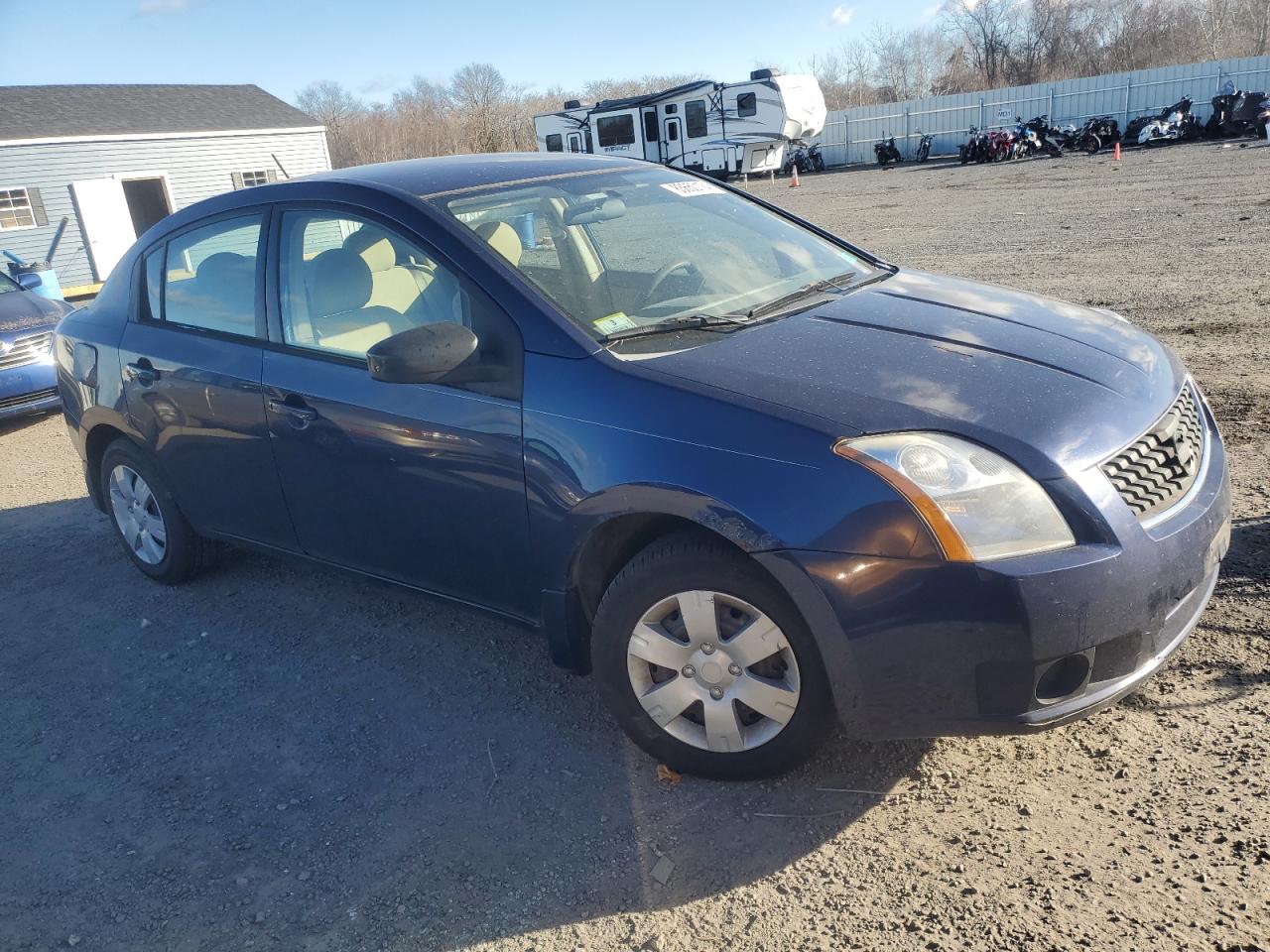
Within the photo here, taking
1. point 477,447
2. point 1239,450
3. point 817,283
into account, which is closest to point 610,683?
point 477,447

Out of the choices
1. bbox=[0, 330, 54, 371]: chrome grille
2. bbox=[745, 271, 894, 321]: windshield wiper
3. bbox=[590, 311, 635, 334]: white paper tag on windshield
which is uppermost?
bbox=[590, 311, 635, 334]: white paper tag on windshield

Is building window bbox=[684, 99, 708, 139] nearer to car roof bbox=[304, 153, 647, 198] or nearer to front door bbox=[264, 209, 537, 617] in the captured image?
car roof bbox=[304, 153, 647, 198]

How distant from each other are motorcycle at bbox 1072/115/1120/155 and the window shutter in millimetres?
29365

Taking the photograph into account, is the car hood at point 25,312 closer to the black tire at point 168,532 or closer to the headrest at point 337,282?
the black tire at point 168,532

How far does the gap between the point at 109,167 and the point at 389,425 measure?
26.9 m

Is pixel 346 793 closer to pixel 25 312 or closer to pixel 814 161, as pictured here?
pixel 25 312

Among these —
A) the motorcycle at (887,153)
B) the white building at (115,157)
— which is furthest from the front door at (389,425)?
the motorcycle at (887,153)

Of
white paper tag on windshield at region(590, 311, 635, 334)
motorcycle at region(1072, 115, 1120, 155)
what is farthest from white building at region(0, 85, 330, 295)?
white paper tag on windshield at region(590, 311, 635, 334)

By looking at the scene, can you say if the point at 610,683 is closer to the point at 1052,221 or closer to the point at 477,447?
the point at 477,447

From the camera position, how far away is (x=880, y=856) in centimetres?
263

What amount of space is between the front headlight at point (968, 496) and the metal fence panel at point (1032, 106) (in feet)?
123

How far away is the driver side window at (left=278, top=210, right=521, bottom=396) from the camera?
3.17 m

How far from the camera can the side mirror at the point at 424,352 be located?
303 centimetres

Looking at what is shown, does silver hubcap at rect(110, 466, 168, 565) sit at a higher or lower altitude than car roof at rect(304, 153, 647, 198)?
lower
